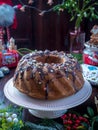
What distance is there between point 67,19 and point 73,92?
1.33 meters

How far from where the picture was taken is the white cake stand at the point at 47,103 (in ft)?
2.18

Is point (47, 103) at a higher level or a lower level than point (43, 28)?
lower

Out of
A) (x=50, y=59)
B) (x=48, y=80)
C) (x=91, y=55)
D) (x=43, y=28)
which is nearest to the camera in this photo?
(x=48, y=80)

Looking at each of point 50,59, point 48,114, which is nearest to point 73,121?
point 48,114

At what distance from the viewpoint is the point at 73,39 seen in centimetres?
117

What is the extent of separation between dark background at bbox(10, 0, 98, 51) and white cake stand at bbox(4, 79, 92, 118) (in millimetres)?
1232

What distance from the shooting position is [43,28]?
6.51ft

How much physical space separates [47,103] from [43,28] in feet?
4.50

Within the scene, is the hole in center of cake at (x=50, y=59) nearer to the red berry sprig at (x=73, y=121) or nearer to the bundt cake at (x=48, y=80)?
the bundt cake at (x=48, y=80)

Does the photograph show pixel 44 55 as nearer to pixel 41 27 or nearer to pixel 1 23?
pixel 1 23

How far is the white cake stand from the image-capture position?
26.1 inches

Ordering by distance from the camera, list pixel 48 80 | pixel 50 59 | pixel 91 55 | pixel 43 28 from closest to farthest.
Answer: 1. pixel 48 80
2. pixel 50 59
3. pixel 91 55
4. pixel 43 28

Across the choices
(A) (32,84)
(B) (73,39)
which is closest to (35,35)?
(B) (73,39)

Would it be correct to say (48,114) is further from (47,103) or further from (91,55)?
(91,55)
